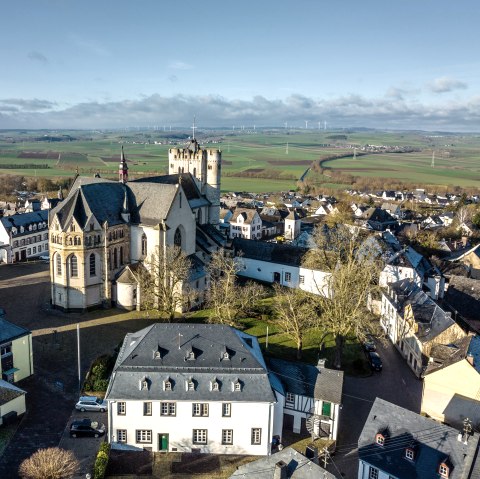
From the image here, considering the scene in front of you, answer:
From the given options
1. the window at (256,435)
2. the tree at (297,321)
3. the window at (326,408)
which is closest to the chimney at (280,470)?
the window at (256,435)

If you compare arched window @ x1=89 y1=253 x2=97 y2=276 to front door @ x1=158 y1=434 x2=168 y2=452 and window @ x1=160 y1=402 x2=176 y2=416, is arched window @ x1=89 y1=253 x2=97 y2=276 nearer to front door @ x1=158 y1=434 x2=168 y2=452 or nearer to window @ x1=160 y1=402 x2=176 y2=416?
window @ x1=160 y1=402 x2=176 y2=416

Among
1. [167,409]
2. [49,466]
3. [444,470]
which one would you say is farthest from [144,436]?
[444,470]

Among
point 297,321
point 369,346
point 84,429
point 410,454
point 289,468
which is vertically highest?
point 289,468

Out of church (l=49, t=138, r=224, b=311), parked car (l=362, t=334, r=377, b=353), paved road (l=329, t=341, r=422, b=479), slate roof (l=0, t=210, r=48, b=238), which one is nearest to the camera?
paved road (l=329, t=341, r=422, b=479)

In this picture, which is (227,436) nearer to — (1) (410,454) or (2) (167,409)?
(2) (167,409)

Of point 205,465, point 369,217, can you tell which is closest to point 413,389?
point 205,465

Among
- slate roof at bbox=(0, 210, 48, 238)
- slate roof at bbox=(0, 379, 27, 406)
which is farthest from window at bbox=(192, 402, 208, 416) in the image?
slate roof at bbox=(0, 210, 48, 238)
